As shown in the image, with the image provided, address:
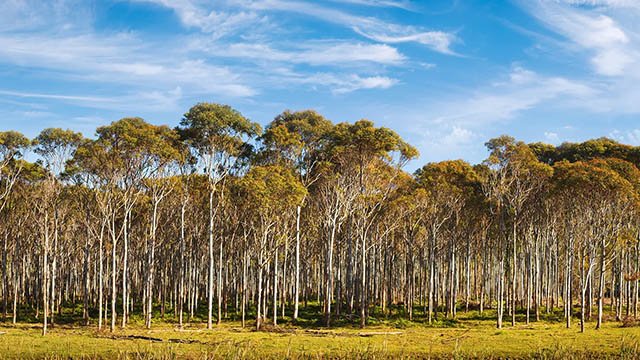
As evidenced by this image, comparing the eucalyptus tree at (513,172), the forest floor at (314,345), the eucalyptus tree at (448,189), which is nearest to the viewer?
the forest floor at (314,345)

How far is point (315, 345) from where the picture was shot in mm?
28062

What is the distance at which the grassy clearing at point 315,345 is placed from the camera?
79.6 feet

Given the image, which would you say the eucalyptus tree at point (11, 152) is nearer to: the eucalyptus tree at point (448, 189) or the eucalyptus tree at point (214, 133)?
the eucalyptus tree at point (214, 133)

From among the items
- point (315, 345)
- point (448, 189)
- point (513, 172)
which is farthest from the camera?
point (448, 189)

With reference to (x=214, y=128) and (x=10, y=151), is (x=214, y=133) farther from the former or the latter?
(x=10, y=151)

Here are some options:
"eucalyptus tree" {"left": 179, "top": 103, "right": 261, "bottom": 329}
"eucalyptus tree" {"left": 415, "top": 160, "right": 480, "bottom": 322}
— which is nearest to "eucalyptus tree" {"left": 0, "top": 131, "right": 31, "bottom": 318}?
"eucalyptus tree" {"left": 179, "top": 103, "right": 261, "bottom": 329}

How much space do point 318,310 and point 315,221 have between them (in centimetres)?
888

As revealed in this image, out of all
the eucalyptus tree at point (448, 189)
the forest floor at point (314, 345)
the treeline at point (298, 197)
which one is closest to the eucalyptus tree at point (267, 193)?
the treeline at point (298, 197)

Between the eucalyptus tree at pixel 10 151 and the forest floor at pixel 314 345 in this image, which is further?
the eucalyptus tree at pixel 10 151

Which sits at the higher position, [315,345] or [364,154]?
[364,154]

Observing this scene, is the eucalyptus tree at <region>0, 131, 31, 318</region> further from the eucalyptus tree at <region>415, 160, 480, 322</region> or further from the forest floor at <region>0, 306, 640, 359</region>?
the eucalyptus tree at <region>415, 160, 480, 322</region>

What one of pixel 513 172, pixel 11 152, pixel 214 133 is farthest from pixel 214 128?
pixel 513 172

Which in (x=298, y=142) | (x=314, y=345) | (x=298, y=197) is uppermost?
(x=298, y=142)

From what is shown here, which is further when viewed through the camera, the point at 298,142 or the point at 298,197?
the point at 298,142
